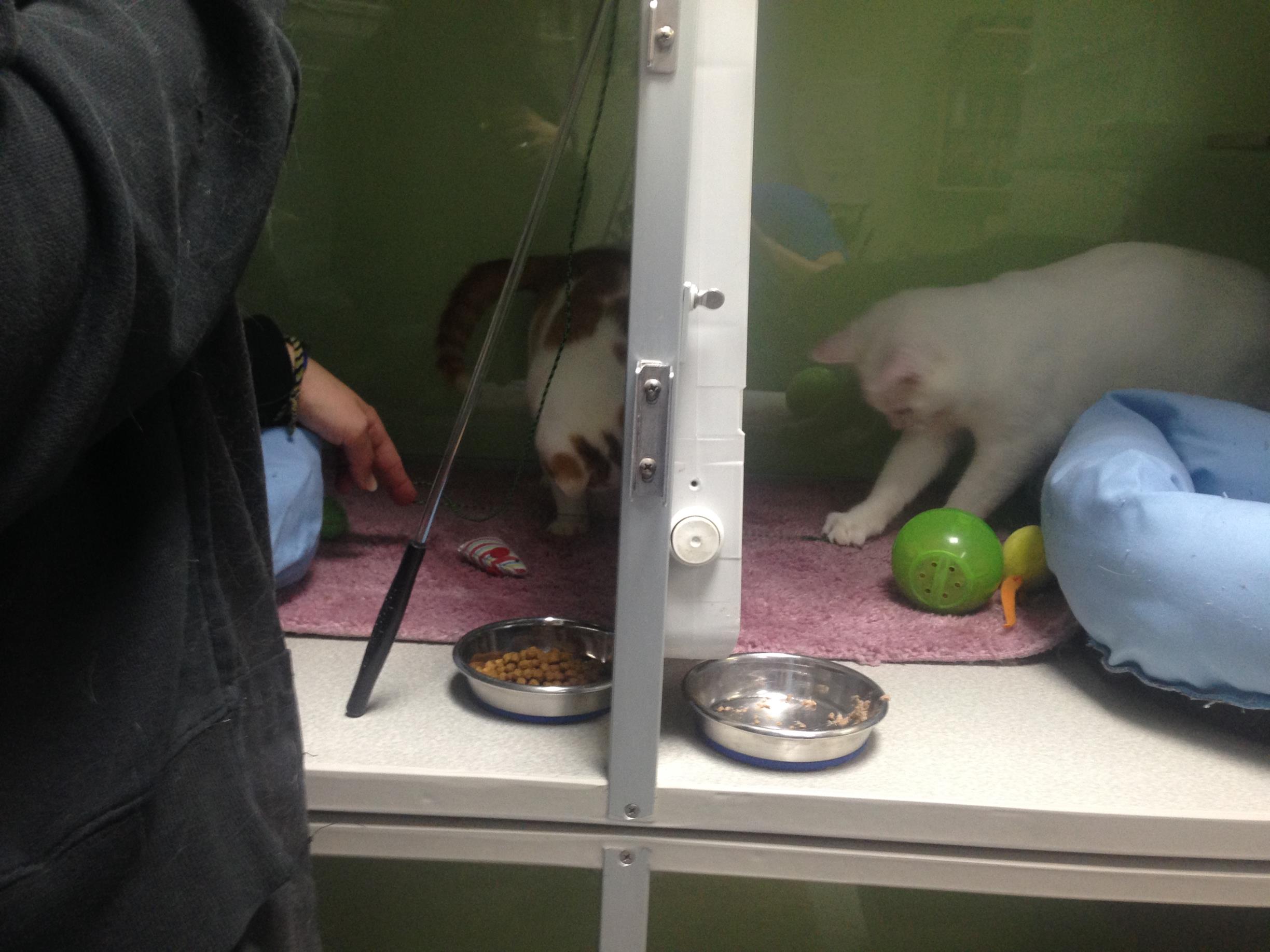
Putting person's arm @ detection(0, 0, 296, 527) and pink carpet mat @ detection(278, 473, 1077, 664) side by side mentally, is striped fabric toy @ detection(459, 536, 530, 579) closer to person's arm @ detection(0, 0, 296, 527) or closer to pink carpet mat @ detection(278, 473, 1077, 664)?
pink carpet mat @ detection(278, 473, 1077, 664)

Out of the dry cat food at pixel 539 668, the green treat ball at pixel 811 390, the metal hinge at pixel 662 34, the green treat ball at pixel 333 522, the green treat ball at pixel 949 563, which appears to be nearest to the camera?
the metal hinge at pixel 662 34

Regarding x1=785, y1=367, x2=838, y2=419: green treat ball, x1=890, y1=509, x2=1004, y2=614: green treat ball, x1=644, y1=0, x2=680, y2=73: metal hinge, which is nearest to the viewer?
x1=644, y1=0, x2=680, y2=73: metal hinge

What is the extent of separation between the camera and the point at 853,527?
0.98m

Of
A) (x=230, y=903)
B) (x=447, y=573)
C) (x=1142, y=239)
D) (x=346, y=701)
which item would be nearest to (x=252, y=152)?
(x=230, y=903)

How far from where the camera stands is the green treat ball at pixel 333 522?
93 centimetres

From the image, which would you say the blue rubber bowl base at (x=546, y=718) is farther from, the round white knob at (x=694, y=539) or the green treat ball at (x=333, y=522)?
the green treat ball at (x=333, y=522)

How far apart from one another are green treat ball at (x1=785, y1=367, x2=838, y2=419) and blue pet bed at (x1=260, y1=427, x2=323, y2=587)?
0.56 metres

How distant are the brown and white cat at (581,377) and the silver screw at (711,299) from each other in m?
0.33

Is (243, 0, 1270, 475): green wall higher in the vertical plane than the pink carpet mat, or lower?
higher

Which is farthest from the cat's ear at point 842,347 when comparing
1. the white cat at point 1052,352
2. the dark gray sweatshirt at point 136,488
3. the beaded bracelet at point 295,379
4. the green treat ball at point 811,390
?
the dark gray sweatshirt at point 136,488

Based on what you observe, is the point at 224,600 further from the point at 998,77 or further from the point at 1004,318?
the point at 998,77

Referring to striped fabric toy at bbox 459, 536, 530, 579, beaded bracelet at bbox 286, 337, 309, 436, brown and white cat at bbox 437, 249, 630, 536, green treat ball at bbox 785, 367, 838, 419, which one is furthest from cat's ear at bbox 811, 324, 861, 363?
beaded bracelet at bbox 286, 337, 309, 436

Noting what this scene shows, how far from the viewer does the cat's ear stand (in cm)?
99

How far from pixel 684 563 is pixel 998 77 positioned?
77cm
